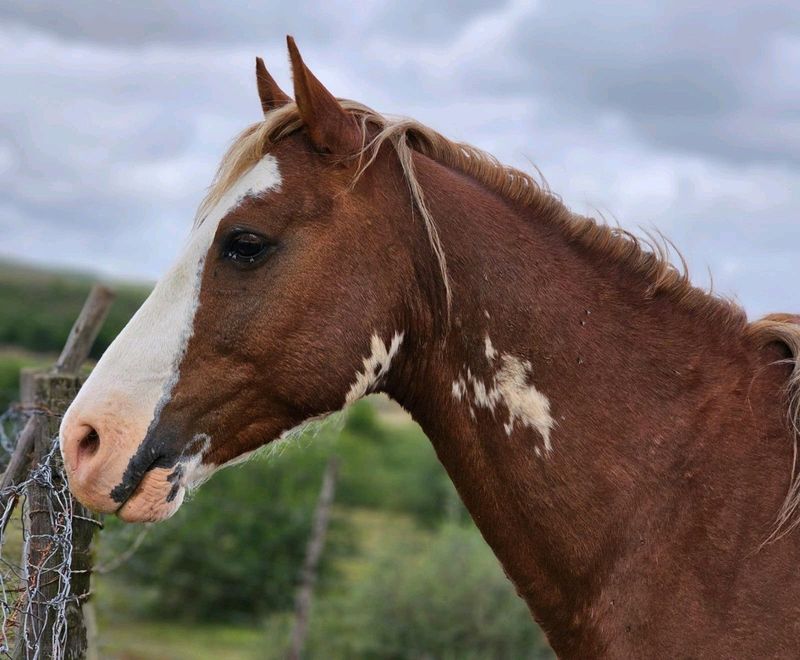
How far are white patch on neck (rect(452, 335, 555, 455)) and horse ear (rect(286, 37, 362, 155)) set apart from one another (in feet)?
2.75

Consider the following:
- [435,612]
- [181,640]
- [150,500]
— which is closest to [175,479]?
[150,500]

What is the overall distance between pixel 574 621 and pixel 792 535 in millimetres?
745

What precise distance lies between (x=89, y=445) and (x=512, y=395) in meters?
1.38

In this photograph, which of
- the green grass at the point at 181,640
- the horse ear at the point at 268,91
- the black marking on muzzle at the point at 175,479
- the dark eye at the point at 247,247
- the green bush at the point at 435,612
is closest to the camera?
the black marking on muzzle at the point at 175,479

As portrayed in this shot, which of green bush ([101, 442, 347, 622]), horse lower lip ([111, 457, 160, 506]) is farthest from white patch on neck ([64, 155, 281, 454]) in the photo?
green bush ([101, 442, 347, 622])

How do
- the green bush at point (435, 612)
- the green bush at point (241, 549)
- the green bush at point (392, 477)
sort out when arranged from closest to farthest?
1. the green bush at point (435, 612)
2. the green bush at point (241, 549)
3. the green bush at point (392, 477)

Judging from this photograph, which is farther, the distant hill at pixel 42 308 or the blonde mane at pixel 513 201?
the distant hill at pixel 42 308

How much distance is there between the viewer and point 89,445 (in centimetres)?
281

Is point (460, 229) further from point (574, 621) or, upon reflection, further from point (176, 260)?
point (574, 621)

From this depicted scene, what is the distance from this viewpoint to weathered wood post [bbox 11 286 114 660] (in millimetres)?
2916

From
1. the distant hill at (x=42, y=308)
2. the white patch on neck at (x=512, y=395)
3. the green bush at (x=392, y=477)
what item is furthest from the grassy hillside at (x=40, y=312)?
the white patch on neck at (x=512, y=395)

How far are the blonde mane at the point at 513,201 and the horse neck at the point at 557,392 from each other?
5 cm

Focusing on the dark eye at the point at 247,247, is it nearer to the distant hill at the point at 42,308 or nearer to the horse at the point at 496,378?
the horse at the point at 496,378

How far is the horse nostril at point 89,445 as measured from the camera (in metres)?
2.79
